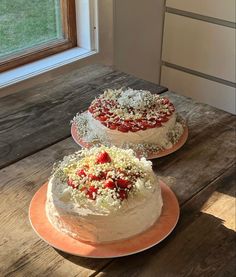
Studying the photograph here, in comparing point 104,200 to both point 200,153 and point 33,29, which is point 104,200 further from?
point 33,29

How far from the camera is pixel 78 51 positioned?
8.07 ft

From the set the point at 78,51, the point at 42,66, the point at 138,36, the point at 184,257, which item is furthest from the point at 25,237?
the point at 138,36

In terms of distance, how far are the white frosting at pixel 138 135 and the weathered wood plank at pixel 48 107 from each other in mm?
151

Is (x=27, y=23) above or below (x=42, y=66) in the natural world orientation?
above

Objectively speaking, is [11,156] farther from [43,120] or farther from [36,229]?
[36,229]

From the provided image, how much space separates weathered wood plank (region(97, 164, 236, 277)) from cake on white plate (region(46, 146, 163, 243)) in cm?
6

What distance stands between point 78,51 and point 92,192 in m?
1.50

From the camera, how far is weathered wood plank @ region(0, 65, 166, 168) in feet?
4.80

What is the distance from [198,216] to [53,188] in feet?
1.17

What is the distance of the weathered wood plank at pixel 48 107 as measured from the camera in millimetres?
1463

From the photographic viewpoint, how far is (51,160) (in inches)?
54.6

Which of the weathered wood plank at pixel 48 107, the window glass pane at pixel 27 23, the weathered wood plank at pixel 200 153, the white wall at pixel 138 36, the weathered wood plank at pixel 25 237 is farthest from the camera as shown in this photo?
the white wall at pixel 138 36

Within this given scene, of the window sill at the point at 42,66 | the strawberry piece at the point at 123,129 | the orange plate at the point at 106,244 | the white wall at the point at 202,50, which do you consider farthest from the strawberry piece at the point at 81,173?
the white wall at the point at 202,50

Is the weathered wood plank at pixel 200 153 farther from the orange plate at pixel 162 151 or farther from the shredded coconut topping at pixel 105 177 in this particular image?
the shredded coconut topping at pixel 105 177
